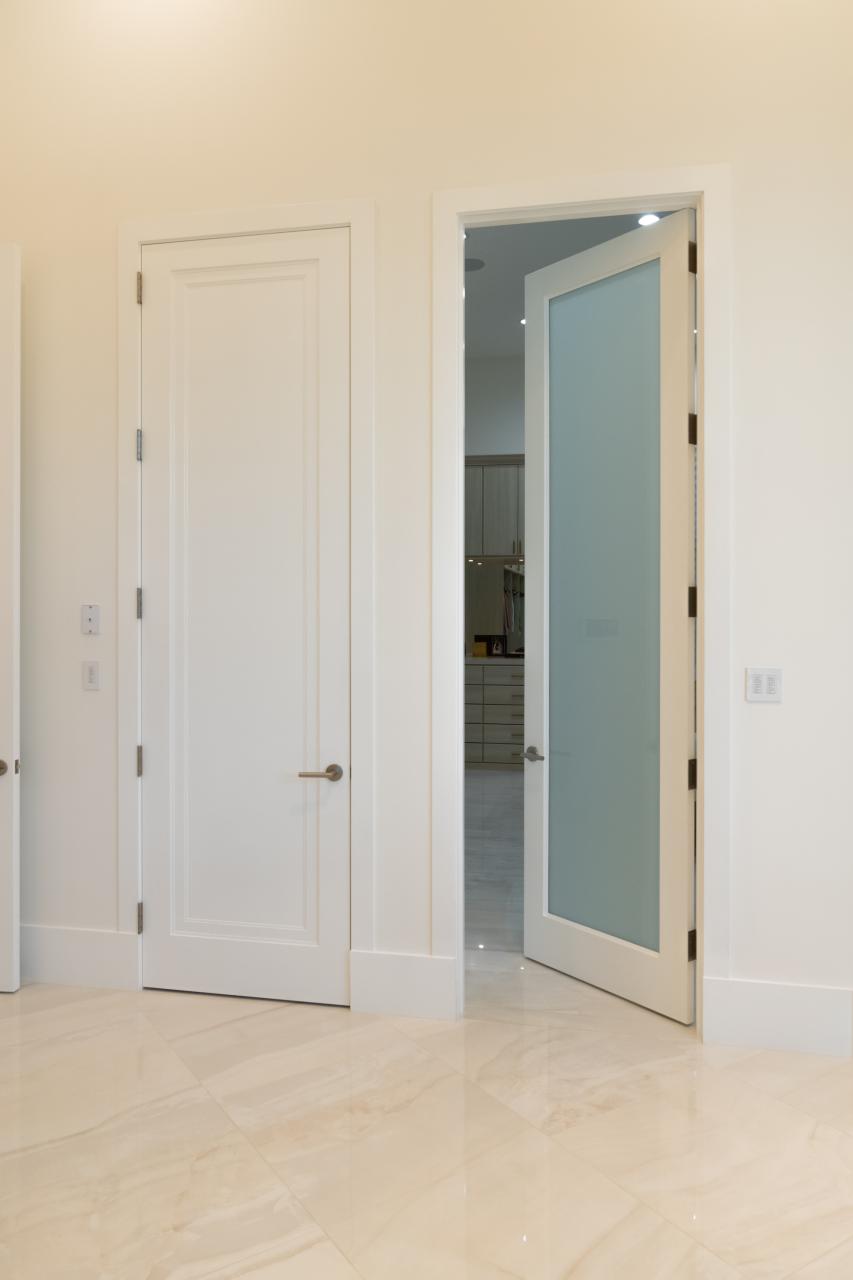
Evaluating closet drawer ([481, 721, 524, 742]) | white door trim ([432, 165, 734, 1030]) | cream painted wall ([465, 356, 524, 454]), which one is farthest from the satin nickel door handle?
cream painted wall ([465, 356, 524, 454])

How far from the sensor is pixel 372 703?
313 centimetres

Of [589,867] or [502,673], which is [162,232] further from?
[502,673]

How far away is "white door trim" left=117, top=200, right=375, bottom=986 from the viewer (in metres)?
3.11

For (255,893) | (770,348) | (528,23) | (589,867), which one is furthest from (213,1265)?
(528,23)

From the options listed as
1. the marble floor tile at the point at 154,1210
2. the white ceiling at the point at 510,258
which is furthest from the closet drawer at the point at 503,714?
the marble floor tile at the point at 154,1210

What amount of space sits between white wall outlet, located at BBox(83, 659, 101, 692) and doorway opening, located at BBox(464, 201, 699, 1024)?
1.57 metres

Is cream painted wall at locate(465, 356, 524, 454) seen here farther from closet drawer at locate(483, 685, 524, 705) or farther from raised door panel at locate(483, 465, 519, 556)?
closet drawer at locate(483, 685, 524, 705)

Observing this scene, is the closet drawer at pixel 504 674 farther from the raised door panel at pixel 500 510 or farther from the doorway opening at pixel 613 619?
the doorway opening at pixel 613 619

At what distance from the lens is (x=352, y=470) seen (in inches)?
123

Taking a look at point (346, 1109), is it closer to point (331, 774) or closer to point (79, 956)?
point (331, 774)

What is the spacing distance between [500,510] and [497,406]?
3.13 feet

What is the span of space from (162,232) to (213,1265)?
3.05 metres

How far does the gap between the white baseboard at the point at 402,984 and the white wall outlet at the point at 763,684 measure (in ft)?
4.24

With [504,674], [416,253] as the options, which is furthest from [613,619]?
[504,674]
